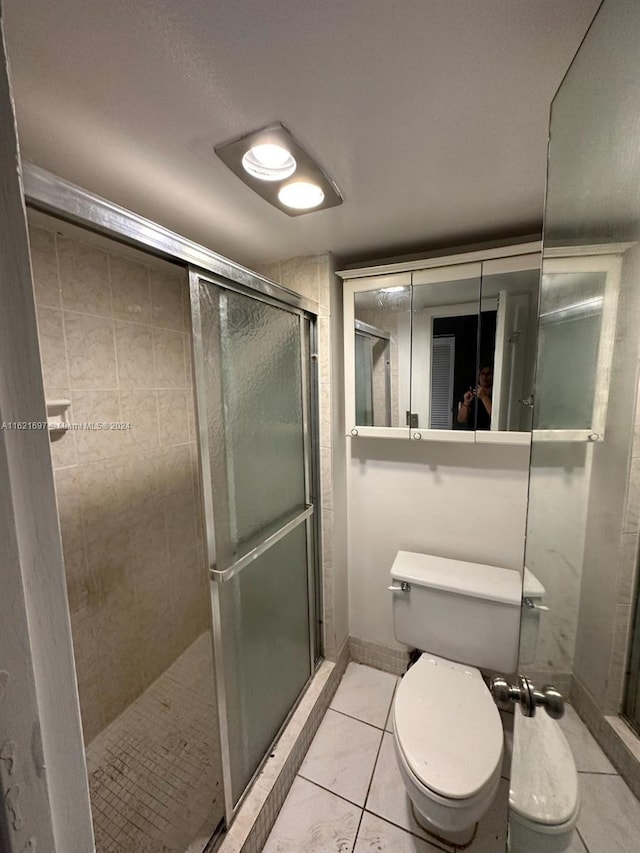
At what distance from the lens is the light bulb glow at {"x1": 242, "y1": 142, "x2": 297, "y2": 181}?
86 cm

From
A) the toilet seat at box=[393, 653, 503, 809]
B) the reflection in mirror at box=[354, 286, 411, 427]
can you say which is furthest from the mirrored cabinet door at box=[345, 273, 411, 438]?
the toilet seat at box=[393, 653, 503, 809]

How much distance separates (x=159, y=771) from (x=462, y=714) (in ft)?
3.94

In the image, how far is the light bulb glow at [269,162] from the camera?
858mm

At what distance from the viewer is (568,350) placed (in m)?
0.79

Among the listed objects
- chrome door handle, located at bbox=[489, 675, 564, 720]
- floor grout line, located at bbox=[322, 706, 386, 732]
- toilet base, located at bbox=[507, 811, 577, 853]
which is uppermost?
chrome door handle, located at bbox=[489, 675, 564, 720]

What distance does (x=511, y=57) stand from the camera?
63cm

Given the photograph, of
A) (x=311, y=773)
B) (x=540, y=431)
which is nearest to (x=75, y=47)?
(x=540, y=431)

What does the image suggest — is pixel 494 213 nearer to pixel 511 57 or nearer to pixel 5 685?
pixel 511 57

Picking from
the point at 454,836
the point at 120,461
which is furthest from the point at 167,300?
the point at 454,836

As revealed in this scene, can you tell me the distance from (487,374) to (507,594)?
883 millimetres

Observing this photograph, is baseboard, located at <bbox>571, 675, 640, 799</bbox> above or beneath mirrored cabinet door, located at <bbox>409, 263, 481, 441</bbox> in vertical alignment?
beneath

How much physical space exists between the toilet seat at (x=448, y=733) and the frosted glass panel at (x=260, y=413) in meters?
0.82

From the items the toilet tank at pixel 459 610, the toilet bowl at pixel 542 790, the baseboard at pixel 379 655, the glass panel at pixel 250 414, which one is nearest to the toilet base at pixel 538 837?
the toilet bowl at pixel 542 790

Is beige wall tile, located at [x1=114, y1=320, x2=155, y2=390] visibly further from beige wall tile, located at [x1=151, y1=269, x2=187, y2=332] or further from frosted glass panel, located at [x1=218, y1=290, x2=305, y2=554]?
frosted glass panel, located at [x1=218, y1=290, x2=305, y2=554]
